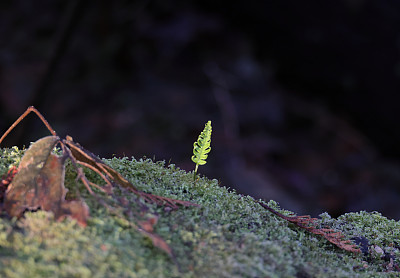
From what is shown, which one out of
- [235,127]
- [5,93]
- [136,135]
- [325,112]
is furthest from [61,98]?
[325,112]

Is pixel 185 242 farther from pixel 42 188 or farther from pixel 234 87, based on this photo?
pixel 234 87

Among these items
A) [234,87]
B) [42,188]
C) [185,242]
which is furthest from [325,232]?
[234,87]

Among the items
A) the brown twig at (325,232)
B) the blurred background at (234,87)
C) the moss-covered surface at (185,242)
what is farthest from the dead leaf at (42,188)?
the blurred background at (234,87)

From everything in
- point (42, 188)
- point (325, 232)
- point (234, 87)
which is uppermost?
point (234, 87)

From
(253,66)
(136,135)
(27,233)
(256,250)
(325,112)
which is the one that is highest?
(253,66)

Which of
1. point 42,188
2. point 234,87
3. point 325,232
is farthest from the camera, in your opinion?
point 234,87

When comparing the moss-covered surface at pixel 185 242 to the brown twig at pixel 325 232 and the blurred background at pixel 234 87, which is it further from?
the blurred background at pixel 234 87

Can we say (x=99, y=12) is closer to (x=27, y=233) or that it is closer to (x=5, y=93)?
(x=5, y=93)

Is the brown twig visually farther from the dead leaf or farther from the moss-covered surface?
the dead leaf
